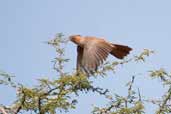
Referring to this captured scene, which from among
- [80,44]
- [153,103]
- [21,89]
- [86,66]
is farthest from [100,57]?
[21,89]

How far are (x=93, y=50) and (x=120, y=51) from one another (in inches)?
12.7

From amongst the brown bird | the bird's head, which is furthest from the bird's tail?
the bird's head

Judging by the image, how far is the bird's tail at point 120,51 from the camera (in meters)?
6.14

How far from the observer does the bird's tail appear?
6.14 metres

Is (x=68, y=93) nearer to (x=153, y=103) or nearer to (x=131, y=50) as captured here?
(x=153, y=103)

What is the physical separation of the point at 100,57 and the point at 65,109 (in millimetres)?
1265

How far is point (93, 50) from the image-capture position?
245 inches

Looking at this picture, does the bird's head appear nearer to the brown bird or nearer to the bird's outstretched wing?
the brown bird

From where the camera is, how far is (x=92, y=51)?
622 cm

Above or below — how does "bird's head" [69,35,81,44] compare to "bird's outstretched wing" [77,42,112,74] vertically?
above

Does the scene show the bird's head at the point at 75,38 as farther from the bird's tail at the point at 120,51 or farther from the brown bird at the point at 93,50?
the bird's tail at the point at 120,51

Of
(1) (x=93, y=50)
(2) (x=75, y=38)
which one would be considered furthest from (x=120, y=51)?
(2) (x=75, y=38)

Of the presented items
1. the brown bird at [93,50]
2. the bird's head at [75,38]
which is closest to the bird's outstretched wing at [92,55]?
the brown bird at [93,50]

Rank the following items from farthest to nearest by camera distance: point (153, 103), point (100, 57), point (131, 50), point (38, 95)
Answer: point (131, 50), point (100, 57), point (153, 103), point (38, 95)
